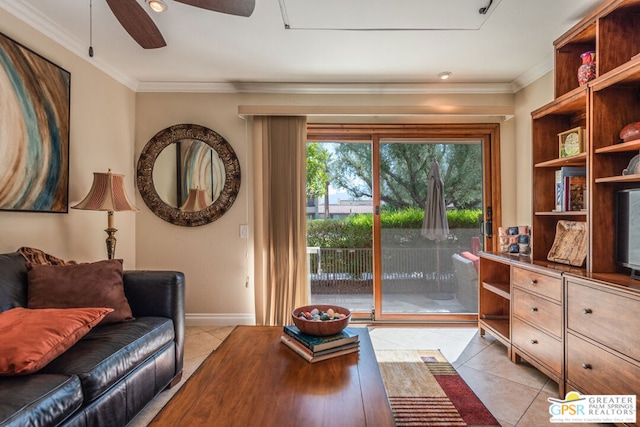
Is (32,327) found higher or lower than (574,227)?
lower

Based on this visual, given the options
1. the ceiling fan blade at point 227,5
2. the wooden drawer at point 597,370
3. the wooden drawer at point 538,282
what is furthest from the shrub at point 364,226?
the ceiling fan blade at point 227,5

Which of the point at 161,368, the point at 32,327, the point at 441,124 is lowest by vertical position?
the point at 161,368

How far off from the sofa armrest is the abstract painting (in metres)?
0.82

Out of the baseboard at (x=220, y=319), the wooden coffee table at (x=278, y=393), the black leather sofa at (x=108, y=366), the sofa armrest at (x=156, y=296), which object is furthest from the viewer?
the baseboard at (x=220, y=319)

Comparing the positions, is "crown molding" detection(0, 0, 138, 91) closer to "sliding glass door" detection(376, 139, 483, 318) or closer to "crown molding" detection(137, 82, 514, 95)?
"crown molding" detection(137, 82, 514, 95)

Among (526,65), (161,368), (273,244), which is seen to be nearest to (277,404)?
(161,368)

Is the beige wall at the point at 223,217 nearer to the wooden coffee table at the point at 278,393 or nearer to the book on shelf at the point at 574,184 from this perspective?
the book on shelf at the point at 574,184

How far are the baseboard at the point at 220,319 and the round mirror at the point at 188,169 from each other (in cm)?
98

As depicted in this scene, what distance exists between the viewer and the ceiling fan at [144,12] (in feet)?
4.82

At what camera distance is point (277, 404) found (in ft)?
3.84

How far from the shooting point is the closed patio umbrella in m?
3.46

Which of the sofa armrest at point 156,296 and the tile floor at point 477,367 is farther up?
the sofa armrest at point 156,296

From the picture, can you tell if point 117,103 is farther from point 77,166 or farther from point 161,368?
point 161,368

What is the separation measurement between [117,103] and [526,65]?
12.2ft
